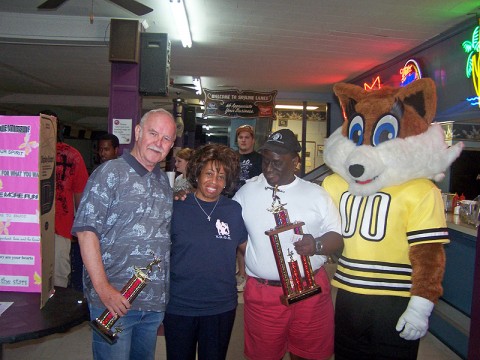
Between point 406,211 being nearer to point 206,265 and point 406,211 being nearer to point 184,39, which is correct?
point 206,265

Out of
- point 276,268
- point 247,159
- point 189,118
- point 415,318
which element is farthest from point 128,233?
point 189,118

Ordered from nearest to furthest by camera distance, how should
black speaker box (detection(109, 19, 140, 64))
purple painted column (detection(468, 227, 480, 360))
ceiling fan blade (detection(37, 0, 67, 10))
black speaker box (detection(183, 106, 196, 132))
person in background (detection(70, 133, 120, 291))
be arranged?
purple painted column (detection(468, 227, 480, 360)), ceiling fan blade (detection(37, 0, 67, 10)), person in background (detection(70, 133, 120, 291)), black speaker box (detection(109, 19, 140, 64)), black speaker box (detection(183, 106, 196, 132))

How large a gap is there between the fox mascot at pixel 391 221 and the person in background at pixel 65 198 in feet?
8.02

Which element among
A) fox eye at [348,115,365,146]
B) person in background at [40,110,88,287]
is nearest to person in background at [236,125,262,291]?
person in background at [40,110,88,287]

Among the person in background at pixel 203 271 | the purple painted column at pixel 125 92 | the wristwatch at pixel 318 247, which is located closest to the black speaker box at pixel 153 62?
the purple painted column at pixel 125 92

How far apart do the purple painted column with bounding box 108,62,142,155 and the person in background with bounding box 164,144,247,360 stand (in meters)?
2.83

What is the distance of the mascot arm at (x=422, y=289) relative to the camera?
6.35 feet

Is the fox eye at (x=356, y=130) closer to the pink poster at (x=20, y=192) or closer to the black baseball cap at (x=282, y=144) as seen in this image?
the black baseball cap at (x=282, y=144)

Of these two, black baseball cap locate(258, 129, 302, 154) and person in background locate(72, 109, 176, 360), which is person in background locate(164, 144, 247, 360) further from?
black baseball cap locate(258, 129, 302, 154)

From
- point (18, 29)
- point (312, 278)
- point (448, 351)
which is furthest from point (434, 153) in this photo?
point (18, 29)

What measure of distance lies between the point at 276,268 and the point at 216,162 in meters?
0.62

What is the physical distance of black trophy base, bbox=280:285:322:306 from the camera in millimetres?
1949

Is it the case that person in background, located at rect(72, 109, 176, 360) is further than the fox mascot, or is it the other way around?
the fox mascot

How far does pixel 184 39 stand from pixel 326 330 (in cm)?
441
